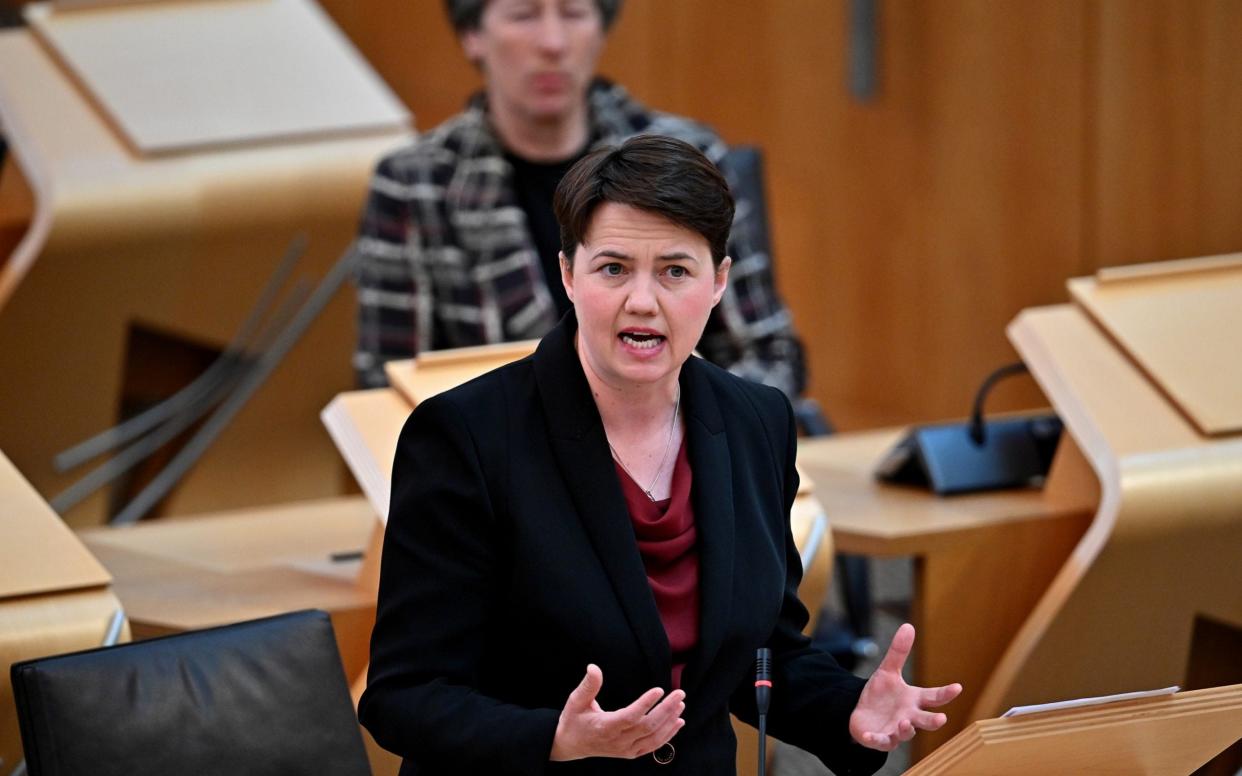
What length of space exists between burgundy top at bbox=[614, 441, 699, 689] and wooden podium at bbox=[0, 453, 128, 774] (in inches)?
28.0

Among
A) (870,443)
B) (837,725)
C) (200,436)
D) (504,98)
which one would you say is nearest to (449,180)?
(504,98)

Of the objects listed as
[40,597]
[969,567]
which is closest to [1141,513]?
[969,567]

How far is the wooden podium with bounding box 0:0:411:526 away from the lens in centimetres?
406

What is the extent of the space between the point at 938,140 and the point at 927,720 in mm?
4005

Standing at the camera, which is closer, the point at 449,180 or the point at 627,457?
the point at 627,457

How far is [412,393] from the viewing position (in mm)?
2545

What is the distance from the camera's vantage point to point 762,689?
1.84m

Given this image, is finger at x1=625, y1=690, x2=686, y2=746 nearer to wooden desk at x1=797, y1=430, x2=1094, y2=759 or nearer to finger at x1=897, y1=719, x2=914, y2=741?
finger at x1=897, y1=719, x2=914, y2=741

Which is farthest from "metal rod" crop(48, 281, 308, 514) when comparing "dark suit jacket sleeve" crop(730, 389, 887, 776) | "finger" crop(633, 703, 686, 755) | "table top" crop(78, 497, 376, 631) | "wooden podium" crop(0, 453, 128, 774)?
"finger" crop(633, 703, 686, 755)

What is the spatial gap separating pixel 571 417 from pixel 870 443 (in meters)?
1.59

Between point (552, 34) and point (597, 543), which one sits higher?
point (552, 34)

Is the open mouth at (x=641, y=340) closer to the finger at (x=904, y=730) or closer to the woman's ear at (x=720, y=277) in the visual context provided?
the woman's ear at (x=720, y=277)

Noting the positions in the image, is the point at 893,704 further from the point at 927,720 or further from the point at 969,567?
the point at 969,567

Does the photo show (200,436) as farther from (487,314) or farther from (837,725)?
(837,725)
